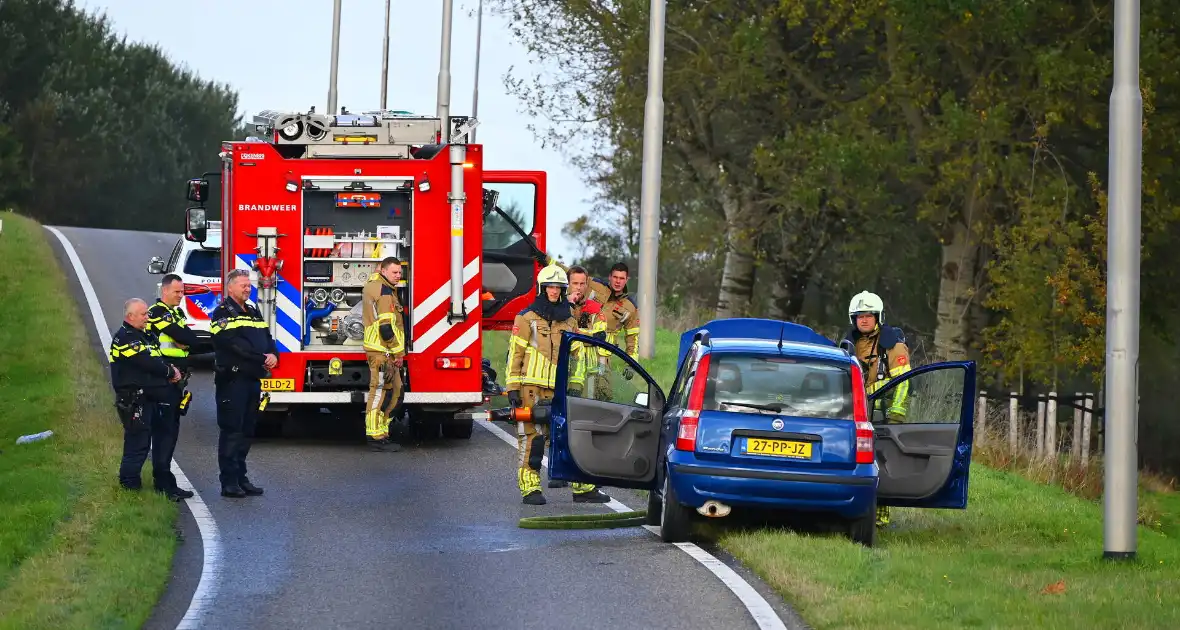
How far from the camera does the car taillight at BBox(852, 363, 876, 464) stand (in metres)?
11.8

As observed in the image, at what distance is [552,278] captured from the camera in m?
14.5

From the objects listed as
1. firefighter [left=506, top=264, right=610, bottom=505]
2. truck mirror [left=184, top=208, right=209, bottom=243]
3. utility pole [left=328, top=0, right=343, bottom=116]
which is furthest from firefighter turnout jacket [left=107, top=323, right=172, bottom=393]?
utility pole [left=328, top=0, right=343, bottom=116]

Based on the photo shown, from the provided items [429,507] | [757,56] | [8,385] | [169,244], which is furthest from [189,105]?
[429,507]

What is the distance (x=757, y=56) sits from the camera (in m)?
31.3

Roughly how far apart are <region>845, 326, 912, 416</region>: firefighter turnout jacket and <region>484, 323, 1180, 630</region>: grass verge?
112cm

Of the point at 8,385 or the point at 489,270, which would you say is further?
the point at 8,385

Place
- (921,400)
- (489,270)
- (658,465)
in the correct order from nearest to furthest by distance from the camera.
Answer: (658,465) → (489,270) → (921,400)

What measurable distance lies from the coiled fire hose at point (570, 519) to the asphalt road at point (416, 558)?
5.4 inches

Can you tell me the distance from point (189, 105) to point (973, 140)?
188ft

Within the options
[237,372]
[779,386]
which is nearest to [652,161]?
[237,372]

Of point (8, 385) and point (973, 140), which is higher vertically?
point (973, 140)

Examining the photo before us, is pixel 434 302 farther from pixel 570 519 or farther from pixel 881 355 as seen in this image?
pixel 881 355

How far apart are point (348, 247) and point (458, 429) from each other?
236 cm

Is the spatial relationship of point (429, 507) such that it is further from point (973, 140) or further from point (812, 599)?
point (973, 140)
